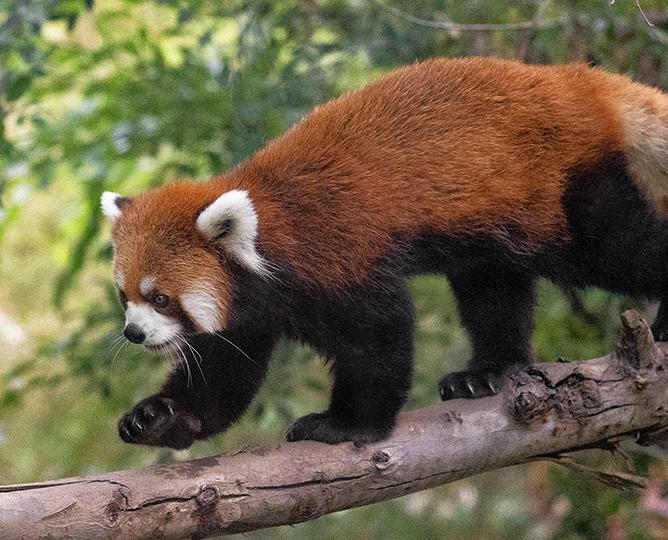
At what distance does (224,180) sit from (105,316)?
1.28m

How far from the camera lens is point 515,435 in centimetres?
244

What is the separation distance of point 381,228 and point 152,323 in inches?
24.0

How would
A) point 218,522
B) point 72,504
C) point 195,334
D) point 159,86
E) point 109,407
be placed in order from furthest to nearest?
point 109,407, point 159,86, point 195,334, point 218,522, point 72,504

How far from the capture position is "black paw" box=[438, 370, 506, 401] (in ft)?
8.97

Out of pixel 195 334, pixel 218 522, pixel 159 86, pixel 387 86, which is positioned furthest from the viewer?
pixel 159 86

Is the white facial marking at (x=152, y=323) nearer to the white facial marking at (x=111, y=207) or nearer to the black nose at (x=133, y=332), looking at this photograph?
the black nose at (x=133, y=332)

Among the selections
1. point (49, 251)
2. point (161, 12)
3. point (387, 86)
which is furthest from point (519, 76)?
point (49, 251)

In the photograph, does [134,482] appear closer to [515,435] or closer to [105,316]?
[515,435]

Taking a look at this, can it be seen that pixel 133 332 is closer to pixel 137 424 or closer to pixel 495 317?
pixel 137 424

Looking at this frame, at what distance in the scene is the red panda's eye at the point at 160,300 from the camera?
7.78ft

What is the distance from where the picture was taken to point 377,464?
2.28m

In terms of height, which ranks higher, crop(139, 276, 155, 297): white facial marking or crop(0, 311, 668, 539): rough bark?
crop(139, 276, 155, 297): white facial marking

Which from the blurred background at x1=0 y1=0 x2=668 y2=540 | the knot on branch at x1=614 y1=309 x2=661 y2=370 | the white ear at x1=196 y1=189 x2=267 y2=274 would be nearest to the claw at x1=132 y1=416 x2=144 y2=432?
the white ear at x1=196 y1=189 x2=267 y2=274

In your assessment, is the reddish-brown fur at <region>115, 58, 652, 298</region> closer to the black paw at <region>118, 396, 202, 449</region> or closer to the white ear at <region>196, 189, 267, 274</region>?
the white ear at <region>196, 189, 267, 274</region>
